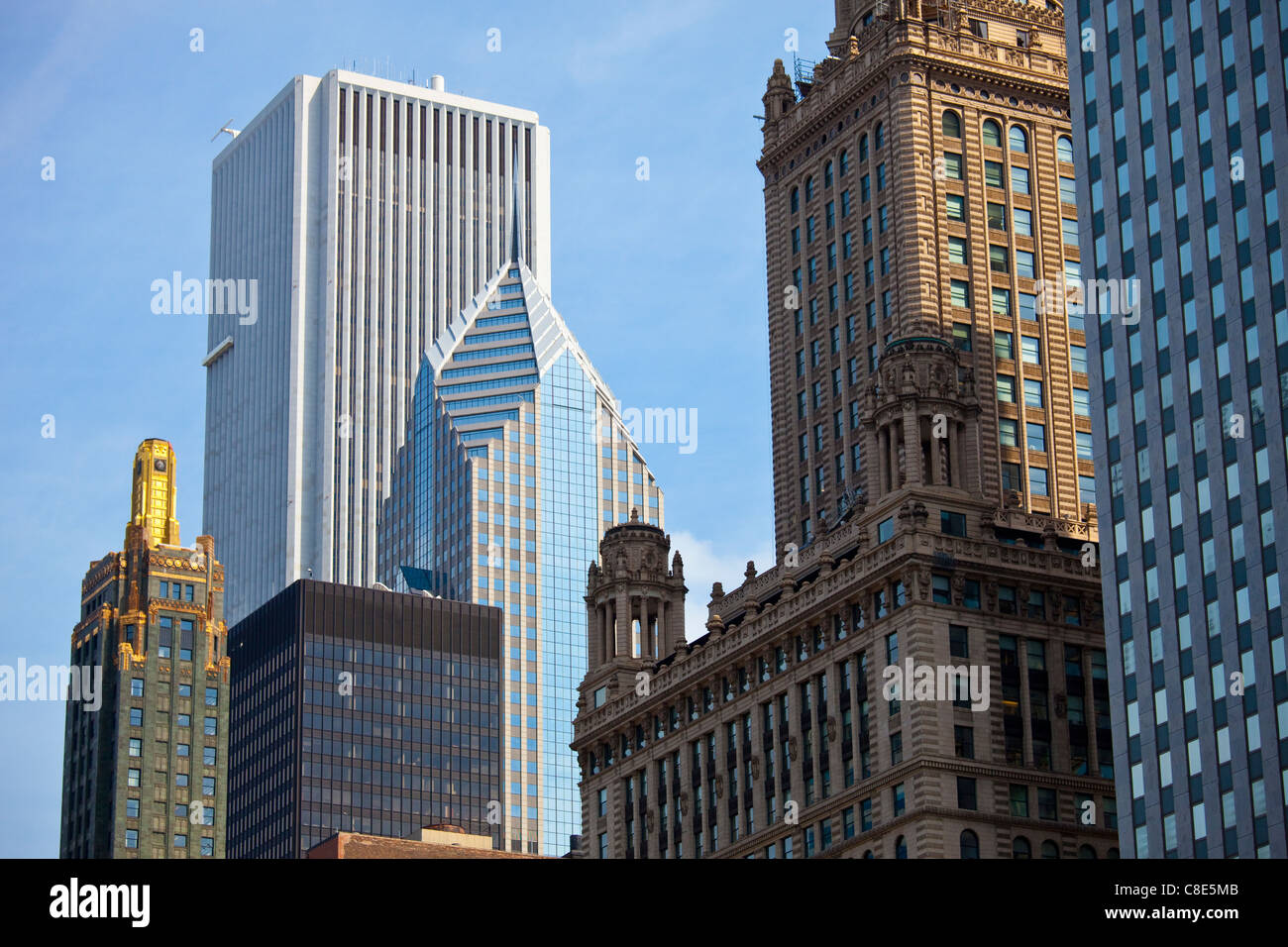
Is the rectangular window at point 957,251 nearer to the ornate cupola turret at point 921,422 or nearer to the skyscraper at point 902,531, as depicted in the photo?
the skyscraper at point 902,531

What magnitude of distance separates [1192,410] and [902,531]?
18803mm

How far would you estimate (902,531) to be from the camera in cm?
13712

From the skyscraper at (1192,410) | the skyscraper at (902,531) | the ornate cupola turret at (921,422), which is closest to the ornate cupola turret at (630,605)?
the skyscraper at (902,531)

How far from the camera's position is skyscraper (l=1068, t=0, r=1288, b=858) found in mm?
118062

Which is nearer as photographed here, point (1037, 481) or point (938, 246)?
point (1037, 481)

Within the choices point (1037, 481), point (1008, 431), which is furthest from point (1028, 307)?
point (1037, 481)

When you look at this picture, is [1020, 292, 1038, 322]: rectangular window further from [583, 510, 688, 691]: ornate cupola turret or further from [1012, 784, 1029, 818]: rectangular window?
[1012, 784, 1029, 818]: rectangular window

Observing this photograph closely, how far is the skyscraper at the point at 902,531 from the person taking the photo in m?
135

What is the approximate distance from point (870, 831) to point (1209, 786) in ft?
70.3

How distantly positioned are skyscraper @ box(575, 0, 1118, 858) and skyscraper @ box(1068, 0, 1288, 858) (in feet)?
31.5

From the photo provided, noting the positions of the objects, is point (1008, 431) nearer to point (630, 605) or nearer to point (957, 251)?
point (957, 251)

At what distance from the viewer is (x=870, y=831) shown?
437ft

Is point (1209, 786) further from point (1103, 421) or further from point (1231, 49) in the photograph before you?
point (1231, 49)

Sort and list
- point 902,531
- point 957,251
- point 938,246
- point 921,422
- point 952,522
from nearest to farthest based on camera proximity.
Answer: point 902,531 → point 952,522 → point 921,422 → point 938,246 → point 957,251
